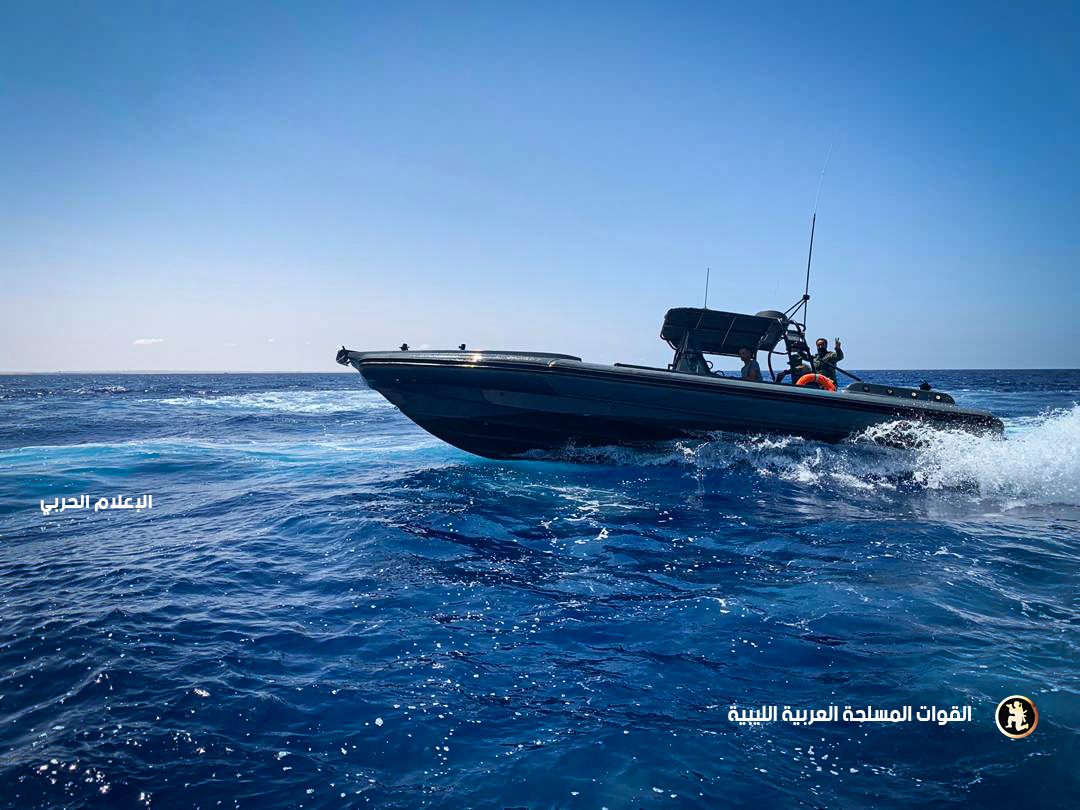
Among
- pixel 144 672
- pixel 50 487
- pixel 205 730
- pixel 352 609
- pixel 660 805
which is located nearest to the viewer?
pixel 660 805

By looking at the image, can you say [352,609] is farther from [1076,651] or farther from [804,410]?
[804,410]

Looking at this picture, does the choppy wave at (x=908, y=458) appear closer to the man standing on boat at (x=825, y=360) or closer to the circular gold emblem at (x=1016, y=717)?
the man standing on boat at (x=825, y=360)

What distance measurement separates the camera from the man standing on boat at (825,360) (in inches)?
420

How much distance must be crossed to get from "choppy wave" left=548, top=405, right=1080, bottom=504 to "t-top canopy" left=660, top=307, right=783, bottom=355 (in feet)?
7.21

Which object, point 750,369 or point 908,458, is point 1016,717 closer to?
point 908,458

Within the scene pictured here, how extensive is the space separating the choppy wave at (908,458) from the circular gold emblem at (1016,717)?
635 cm

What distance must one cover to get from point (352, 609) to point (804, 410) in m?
7.76

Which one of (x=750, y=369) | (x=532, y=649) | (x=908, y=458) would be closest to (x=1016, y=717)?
(x=532, y=649)

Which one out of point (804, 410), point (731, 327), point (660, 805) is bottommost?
point (660, 805)

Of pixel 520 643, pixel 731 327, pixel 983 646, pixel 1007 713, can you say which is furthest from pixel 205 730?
pixel 731 327

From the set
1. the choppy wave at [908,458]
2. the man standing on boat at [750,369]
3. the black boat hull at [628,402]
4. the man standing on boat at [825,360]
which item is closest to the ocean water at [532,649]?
the choppy wave at [908,458]

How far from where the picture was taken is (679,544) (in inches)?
233

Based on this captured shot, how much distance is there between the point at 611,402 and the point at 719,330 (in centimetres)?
297

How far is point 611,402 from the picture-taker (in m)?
9.27
